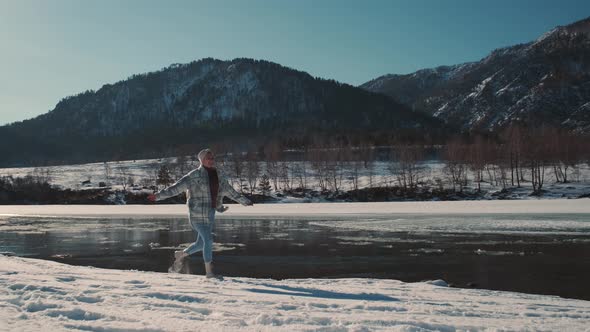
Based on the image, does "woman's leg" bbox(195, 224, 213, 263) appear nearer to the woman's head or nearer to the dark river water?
the woman's head

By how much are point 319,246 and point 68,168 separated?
471ft

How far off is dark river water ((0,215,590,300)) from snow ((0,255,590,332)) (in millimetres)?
2107

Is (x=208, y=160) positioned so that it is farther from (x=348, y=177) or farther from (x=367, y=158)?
(x=367, y=158)

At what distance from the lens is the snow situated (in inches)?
203

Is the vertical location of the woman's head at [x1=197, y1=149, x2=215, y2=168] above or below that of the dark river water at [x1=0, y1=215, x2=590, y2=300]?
above

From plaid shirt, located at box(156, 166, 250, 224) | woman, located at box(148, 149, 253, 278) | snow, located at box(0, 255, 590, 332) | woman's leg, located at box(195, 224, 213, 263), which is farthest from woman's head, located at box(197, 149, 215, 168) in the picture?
snow, located at box(0, 255, 590, 332)

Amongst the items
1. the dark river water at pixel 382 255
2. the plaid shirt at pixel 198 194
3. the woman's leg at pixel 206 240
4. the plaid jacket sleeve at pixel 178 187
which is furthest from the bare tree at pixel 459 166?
the plaid jacket sleeve at pixel 178 187

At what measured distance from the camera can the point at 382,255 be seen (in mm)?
13547

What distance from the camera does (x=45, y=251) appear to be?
15.7 m

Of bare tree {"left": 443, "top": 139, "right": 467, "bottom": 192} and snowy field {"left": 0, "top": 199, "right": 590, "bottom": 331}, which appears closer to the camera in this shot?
snowy field {"left": 0, "top": 199, "right": 590, "bottom": 331}

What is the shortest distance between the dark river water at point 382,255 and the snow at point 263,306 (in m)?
2.11

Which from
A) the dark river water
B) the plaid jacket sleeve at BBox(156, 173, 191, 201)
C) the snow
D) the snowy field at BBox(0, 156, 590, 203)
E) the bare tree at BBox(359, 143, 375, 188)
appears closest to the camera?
the snow

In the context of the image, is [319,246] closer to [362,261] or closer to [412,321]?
[362,261]

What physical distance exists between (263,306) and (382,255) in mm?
8085
